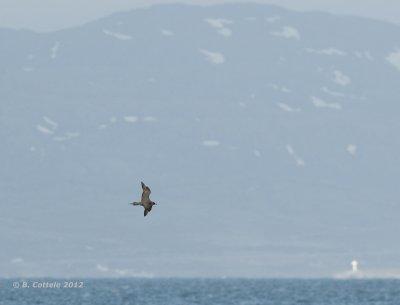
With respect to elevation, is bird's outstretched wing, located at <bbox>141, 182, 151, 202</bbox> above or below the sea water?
below

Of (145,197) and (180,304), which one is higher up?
(180,304)

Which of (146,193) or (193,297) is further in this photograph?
(193,297)

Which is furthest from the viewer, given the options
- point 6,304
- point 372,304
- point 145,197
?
point 372,304

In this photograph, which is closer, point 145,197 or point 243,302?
point 145,197

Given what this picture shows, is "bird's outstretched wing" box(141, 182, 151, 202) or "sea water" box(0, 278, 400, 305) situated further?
"sea water" box(0, 278, 400, 305)

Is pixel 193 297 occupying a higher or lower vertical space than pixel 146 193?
higher

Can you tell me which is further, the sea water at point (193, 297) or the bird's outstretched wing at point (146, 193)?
the sea water at point (193, 297)

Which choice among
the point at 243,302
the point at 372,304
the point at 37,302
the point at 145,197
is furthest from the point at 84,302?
the point at 145,197

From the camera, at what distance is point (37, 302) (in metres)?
91.7

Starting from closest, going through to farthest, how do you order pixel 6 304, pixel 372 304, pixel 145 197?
pixel 145 197, pixel 6 304, pixel 372 304

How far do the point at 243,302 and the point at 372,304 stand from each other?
8.83m

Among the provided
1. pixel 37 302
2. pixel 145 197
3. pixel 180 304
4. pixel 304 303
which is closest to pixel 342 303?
pixel 304 303

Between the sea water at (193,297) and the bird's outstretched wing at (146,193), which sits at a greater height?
the sea water at (193,297)

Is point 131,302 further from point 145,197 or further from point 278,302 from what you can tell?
point 145,197
